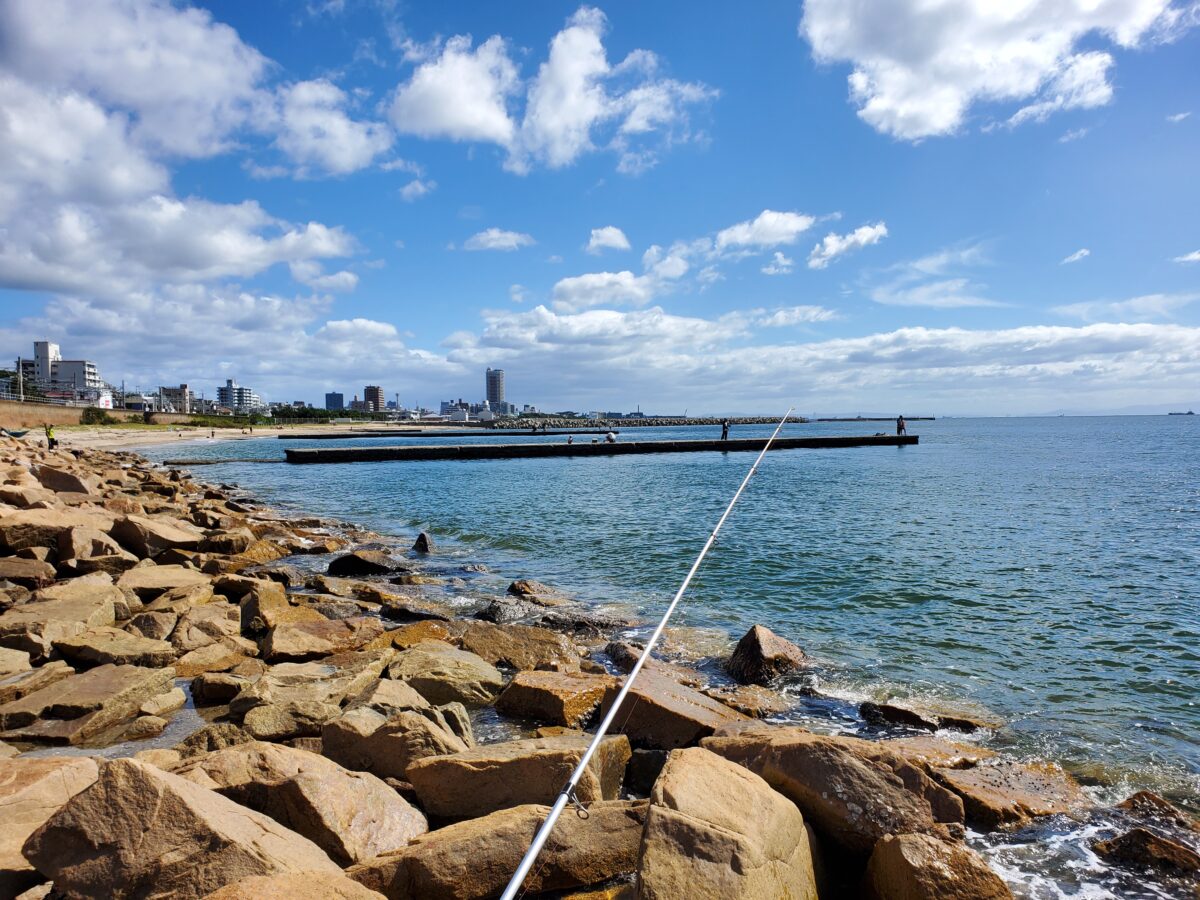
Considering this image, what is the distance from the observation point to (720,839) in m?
2.93

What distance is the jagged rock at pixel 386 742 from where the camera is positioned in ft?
15.2

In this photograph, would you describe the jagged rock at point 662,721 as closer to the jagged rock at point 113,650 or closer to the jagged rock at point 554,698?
the jagged rock at point 554,698

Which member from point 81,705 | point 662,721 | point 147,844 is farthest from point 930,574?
point 147,844

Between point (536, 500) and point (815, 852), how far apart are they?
24.2 meters

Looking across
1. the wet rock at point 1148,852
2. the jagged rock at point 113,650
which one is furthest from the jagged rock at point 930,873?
the jagged rock at point 113,650

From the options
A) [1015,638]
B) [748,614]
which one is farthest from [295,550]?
[1015,638]

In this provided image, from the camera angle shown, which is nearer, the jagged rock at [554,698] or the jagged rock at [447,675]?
the jagged rock at [554,698]

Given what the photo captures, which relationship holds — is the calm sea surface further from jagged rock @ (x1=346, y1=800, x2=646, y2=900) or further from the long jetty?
the long jetty

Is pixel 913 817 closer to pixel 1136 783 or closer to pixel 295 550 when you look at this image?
pixel 1136 783

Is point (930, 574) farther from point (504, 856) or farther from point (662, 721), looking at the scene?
point (504, 856)

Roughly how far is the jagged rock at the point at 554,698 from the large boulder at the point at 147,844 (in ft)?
11.3

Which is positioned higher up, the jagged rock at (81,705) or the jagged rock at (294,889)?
the jagged rock at (294,889)

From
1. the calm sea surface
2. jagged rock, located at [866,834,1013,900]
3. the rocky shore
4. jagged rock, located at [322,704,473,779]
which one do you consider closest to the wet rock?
the rocky shore

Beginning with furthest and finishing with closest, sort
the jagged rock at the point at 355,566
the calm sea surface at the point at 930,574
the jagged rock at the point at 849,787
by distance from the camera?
the jagged rock at the point at 355,566 → the calm sea surface at the point at 930,574 → the jagged rock at the point at 849,787
